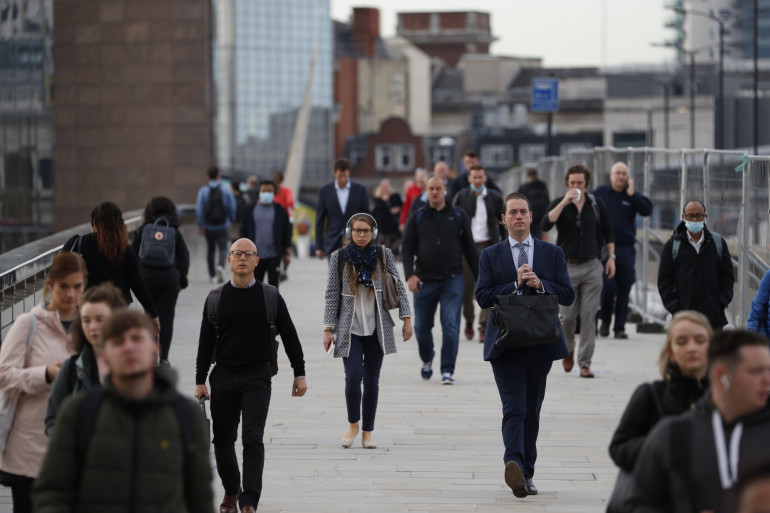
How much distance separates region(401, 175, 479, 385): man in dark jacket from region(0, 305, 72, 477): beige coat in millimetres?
6501

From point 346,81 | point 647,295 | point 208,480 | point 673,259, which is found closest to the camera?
point 208,480

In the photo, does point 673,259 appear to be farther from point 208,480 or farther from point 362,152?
point 362,152

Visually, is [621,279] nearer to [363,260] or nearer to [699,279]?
[699,279]

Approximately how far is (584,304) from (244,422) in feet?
19.0

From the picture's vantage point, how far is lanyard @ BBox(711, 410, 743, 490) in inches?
186

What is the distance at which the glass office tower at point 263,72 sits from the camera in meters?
118

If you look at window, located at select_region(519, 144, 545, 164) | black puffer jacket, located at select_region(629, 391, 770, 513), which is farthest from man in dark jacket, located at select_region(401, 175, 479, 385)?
window, located at select_region(519, 144, 545, 164)

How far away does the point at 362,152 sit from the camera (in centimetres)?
10881

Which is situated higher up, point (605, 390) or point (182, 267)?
point (182, 267)

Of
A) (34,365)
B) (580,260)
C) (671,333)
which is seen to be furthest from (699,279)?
(34,365)

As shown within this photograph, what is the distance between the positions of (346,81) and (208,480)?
112 metres

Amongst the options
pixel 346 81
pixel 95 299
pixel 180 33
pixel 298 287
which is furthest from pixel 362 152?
pixel 95 299

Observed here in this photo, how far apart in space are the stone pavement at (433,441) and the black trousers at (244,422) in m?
0.42

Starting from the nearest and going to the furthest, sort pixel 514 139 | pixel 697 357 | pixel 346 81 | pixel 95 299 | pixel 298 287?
pixel 697 357 < pixel 95 299 < pixel 298 287 < pixel 514 139 < pixel 346 81
